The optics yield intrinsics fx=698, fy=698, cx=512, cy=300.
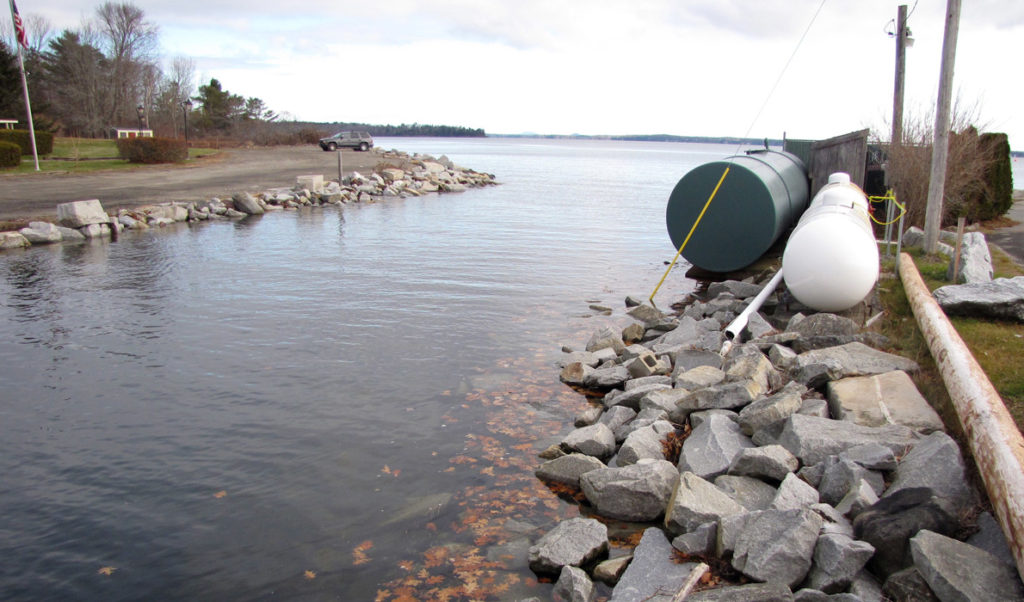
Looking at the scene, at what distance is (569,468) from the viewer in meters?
6.71

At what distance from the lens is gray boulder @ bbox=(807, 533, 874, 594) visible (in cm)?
452

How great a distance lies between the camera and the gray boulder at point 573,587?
193 inches

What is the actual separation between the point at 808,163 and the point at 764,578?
1945 cm

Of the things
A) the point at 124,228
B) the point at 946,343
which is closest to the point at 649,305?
the point at 946,343

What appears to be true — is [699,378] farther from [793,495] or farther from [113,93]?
[113,93]

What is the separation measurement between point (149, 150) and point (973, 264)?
39.3m

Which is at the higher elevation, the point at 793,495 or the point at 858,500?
the point at 858,500

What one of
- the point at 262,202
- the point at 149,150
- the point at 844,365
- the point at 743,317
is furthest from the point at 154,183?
the point at 844,365

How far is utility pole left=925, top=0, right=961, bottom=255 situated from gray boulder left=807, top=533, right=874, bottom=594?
11.3 metres

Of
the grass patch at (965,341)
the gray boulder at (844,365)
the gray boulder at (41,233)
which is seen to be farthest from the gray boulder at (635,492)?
the gray boulder at (41,233)

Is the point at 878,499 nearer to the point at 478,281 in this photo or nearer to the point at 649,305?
the point at 649,305

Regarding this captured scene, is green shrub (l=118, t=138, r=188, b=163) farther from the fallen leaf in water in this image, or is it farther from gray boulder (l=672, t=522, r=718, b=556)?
gray boulder (l=672, t=522, r=718, b=556)

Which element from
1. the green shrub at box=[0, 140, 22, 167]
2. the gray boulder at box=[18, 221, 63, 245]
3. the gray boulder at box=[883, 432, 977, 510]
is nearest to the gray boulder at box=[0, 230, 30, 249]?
the gray boulder at box=[18, 221, 63, 245]

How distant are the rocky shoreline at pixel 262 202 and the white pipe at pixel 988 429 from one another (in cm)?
2136
